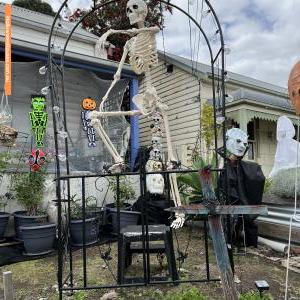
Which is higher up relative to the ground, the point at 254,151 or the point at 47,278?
the point at 254,151

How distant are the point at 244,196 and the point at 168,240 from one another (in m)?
2.03

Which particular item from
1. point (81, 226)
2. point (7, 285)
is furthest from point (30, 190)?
point (7, 285)

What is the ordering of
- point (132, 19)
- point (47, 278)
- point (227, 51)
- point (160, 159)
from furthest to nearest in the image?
point (160, 159)
point (132, 19)
point (47, 278)
point (227, 51)

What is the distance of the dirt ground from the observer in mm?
3573

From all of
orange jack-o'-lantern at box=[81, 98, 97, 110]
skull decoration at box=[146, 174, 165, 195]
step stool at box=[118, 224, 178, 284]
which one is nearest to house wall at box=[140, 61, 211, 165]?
orange jack-o'-lantern at box=[81, 98, 97, 110]

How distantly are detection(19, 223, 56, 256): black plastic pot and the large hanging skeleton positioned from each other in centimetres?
179

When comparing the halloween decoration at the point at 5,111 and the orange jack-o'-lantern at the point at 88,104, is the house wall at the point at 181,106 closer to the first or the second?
the orange jack-o'-lantern at the point at 88,104

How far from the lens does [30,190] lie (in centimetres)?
639

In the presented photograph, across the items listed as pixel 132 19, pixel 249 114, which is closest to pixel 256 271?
pixel 132 19

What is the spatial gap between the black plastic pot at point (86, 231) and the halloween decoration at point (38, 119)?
226cm

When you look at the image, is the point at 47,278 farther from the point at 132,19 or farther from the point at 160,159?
the point at 132,19

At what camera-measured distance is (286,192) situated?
5.43 metres

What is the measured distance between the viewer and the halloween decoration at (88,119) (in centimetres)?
839

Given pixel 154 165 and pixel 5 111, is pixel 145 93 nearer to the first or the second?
pixel 154 165
